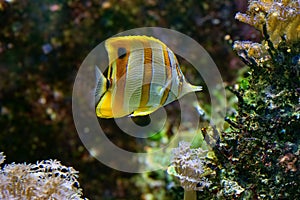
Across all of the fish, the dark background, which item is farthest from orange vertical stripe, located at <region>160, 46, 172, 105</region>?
the dark background

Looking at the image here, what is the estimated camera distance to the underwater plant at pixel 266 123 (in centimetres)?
139

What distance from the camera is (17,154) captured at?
4.00 meters

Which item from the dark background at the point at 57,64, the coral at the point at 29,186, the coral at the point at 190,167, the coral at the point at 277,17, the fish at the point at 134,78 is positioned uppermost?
the dark background at the point at 57,64

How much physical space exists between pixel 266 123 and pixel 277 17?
0.47 m

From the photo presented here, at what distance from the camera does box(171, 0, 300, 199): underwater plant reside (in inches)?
54.7

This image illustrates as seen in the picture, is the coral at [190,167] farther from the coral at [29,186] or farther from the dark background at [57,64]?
the dark background at [57,64]

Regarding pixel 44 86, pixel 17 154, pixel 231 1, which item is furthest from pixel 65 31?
pixel 231 1

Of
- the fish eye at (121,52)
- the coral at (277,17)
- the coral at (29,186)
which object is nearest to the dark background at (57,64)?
the coral at (277,17)

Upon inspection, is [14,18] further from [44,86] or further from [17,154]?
[17,154]

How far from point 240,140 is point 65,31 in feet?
9.89

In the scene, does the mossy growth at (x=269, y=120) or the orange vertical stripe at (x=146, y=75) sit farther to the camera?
the orange vertical stripe at (x=146, y=75)

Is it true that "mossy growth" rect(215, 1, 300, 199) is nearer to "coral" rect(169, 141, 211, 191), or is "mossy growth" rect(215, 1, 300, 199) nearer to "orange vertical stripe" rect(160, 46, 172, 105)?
"coral" rect(169, 141, 211, 191)

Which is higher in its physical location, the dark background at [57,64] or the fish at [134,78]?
the dark background at [57,64]

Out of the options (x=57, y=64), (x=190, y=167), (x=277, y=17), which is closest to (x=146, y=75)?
(x=190, y=167)
